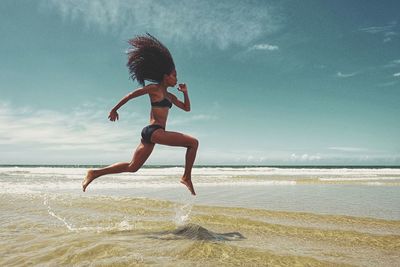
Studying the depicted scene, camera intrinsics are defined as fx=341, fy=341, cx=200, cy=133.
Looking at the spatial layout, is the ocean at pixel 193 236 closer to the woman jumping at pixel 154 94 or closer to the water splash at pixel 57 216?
the water splash at pixel 57 216

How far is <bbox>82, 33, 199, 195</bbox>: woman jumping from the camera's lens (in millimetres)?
5508

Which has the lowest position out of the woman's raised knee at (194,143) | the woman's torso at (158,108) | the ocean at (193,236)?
the ocean at (193,236)

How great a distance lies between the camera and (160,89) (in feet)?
18.6

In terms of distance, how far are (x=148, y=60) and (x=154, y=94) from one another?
0.60 metres

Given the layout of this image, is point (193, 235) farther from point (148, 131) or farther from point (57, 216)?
point (57, 216)

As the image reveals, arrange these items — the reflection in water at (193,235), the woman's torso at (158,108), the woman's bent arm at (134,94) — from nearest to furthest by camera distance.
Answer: the reflection in water at (193,235) < the woman's bent arm at (134,94) < the woman's torso at (158,108)

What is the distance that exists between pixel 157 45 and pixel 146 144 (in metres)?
1.69

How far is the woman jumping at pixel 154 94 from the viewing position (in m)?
5.51

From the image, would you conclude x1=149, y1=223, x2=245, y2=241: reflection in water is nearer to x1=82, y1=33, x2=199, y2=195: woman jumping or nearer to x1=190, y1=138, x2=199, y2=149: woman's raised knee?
x1=82, y1=33, x2=199, y2=195: woman jumping

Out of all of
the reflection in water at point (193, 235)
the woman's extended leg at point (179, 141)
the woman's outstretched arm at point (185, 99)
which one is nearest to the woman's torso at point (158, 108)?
the woman's extended leg at point (179, 141)

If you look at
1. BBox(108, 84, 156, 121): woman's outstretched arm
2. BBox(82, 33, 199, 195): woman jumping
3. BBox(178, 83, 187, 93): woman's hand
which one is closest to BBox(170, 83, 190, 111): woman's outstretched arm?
BBox(178, 83, 187, 93): woman's hand

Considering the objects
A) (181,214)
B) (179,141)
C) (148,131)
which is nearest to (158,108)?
(148,131)

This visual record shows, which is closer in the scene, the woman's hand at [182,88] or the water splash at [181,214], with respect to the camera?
the woman's hand at [182,88]

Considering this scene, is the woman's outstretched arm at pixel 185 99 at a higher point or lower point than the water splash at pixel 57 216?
higher
